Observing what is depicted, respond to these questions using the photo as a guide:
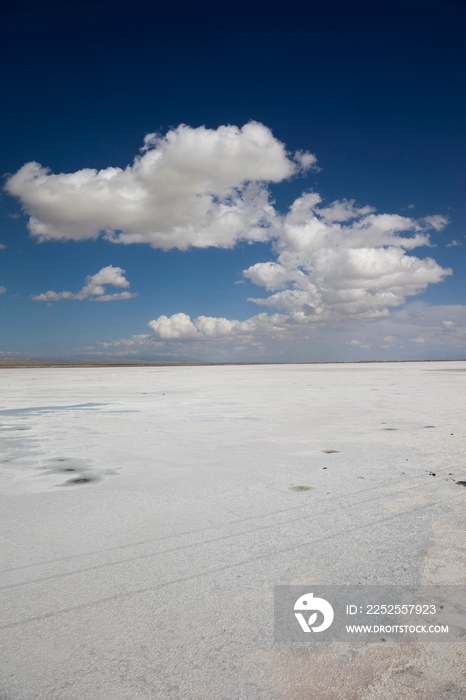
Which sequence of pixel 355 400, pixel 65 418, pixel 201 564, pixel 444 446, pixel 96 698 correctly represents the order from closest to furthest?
pixel 96 698
pixel 201 564
pixel 444 446
pixel 65 418
pixel 355 400

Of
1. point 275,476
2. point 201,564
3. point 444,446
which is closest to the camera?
point 201,564

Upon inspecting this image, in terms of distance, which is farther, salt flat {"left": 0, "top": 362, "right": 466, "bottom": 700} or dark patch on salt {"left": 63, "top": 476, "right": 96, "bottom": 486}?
dark patch on salt {"left": 63, "top": 476, "right": 96, "bottom": 486}

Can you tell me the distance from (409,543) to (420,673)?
4.37 ft

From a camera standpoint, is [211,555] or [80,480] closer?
[211,555]

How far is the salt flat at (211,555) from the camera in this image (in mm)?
2002

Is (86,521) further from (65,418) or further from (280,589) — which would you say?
(65,418)

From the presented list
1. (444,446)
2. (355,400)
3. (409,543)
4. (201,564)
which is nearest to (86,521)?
(201,564)

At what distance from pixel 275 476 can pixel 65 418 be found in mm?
6321

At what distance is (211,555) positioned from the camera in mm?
3129

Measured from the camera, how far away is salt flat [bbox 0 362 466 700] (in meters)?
2.00

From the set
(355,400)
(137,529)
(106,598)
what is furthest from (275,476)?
(355,400)

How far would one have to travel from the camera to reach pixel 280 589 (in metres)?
2.68

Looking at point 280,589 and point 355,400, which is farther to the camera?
point 355,400

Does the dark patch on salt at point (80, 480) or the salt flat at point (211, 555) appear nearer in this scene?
the salt flat at point (211, 555)
